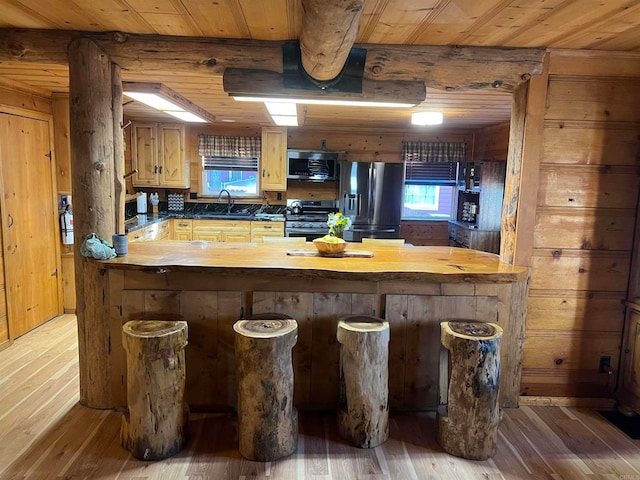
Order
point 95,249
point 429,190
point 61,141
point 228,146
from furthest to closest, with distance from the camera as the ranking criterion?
point 429,190, point 228,146, point 61,141, point 95,249

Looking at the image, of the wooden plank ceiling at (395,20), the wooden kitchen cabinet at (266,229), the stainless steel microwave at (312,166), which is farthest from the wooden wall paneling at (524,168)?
the wooden kitchen cabinet at (266,229)

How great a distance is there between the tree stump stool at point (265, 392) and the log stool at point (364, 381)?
32 centimetres

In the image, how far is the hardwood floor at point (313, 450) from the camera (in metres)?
2.17

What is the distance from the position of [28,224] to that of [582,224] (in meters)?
4.41

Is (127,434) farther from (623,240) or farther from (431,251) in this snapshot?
(623,240)

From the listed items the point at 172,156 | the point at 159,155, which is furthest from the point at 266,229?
the point at 159,155

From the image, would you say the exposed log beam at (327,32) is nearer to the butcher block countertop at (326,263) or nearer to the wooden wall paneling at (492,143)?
the butcher block countertop at (326,263)

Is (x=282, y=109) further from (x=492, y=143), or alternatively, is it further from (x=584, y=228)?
(x=492, y=143)

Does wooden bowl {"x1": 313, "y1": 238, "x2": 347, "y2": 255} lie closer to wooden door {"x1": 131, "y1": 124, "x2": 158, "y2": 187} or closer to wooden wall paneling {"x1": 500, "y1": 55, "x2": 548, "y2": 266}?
wooden wall paneling {"x1": 500, "y1": 55, "x2": 548, "y2": 266}

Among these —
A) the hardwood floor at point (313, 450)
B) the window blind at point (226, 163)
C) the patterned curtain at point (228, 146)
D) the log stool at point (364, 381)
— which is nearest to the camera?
the hardwood floor at point (313, 450)

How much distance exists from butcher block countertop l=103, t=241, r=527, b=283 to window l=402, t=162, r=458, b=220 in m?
3.66

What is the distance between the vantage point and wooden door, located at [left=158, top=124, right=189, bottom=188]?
590 cm

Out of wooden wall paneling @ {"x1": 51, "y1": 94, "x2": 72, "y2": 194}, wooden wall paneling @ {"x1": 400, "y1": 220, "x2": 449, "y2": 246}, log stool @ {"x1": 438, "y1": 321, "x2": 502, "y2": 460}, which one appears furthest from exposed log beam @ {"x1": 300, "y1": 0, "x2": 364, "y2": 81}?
wooden wall paneling @ {"x1": 400, "y1": 220, "x2": 449, "y2": 246}

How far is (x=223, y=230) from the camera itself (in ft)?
19.1
